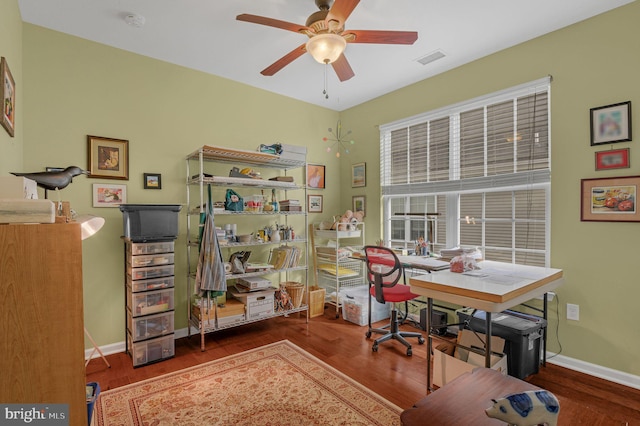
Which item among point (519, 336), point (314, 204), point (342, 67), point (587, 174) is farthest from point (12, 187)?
point (587, 174)

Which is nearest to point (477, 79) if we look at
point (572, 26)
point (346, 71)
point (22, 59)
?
point (572, 26)

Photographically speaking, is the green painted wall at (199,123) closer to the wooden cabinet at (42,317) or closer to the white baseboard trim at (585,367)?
the white baseboard trim at (585,367)

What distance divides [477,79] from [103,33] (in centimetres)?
344

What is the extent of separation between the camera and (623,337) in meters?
2.38

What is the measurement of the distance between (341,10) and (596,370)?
320 cm

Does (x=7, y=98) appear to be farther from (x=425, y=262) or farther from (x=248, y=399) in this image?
(x=425, y=262)

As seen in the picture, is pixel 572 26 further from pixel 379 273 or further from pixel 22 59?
pixel 22 59

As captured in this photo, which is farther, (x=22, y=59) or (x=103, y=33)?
(x=103, y=33)

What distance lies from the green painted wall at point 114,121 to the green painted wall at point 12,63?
0.14 metres

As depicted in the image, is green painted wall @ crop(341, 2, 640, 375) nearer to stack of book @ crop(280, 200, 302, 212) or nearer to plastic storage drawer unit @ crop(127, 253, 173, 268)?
stack of book @ crop(280, 200, 302, 212)

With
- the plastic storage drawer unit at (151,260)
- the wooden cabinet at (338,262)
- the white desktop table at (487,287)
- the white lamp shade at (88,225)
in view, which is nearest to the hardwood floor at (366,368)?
the white desktop table at (487,287)

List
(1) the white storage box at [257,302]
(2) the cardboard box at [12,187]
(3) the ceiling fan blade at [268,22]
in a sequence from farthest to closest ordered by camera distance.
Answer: (1) the white storage box at [257,302] < (3) the ceiling fan blade at [268,22] < (2) the cardboard box at [12,187]

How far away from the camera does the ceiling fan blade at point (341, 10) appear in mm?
1699

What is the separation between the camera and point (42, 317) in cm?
107
